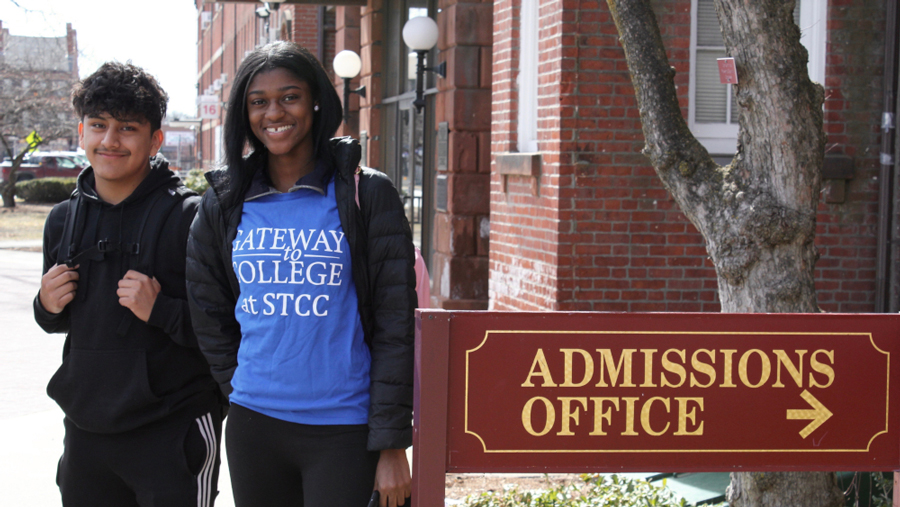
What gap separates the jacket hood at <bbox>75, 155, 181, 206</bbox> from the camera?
9.47 feet

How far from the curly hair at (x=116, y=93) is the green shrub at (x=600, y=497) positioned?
8.12ft

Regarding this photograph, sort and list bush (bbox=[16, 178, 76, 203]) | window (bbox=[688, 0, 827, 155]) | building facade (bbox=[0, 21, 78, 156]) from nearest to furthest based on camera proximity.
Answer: window (bbox=[688, 0, 827, 155]) < building facade (bbox=[0, 21, 78, 156]) < bush (bbox=[16, 178, 76, 203])

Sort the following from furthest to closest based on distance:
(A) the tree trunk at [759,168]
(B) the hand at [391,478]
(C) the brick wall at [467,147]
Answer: (C) the brick wall at [467,147] < (A) the tree trunk at [759,168] < (B) the hand at [391,478]

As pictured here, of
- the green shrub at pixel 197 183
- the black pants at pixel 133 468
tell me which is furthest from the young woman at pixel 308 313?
the green shrub at pixel 197 183

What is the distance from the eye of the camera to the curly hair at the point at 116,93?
2.83 m

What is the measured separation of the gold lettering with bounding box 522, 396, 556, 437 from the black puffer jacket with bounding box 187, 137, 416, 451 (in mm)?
320

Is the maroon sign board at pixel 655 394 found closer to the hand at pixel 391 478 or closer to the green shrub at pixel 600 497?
the hand at pixel 391 478

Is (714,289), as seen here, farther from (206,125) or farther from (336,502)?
(206,125)

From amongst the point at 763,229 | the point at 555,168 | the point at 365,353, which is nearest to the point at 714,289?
the point at 555,168

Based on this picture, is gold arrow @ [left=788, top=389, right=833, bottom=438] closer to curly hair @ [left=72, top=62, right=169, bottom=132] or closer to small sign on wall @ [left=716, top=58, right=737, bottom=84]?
Result: small sign on wall @ [left=716, top=58, right=737, bottom=84]

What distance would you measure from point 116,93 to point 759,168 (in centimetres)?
229

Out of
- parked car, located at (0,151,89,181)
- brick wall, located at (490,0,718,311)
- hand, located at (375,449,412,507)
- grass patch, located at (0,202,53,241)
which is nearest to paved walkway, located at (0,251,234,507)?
brick wall, located at (490,0,718,311)

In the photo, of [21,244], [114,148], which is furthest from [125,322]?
[21,244]

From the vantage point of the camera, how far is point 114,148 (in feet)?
9.36
